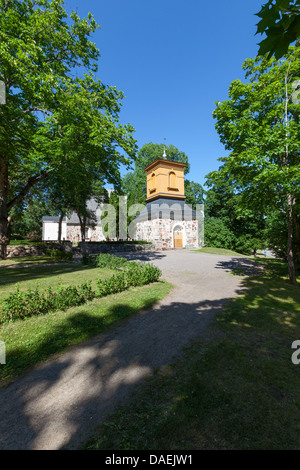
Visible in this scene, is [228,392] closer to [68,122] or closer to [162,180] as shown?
[68,122]

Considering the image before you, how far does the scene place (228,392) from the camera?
2.59 metres

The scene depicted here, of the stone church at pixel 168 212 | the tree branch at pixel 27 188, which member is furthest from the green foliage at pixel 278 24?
the stone church at pixel 168 212

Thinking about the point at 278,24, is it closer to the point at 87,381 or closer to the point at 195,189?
the point at 87,381

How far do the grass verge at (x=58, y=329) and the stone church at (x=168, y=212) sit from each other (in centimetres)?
2034

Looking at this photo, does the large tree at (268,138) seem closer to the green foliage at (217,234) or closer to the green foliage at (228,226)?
the green foliage at (228,226)

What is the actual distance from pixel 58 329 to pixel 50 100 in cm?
1226

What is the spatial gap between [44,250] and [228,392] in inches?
902

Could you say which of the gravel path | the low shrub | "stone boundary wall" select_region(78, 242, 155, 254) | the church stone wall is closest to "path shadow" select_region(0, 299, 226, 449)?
the gravel path

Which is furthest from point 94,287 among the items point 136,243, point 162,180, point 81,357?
point 162,180

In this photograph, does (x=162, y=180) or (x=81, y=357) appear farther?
(x=162, y=180)

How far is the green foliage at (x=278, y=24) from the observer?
2.01 meters

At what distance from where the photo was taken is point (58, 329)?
4.43 meters

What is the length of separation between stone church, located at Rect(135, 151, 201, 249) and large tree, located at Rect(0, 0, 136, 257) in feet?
41.4

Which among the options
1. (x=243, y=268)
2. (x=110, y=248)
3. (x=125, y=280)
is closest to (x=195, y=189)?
(x=110, y=248)
